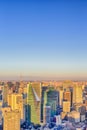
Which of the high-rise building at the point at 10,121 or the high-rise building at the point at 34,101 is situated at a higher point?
the high-rise building at the point at 34,101

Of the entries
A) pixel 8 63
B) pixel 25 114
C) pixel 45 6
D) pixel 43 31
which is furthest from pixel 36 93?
pixel 45 6

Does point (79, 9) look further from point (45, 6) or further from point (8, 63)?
point (8, 63)

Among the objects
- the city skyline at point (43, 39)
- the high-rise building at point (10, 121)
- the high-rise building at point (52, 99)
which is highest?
the city skyline at point (43, 39)

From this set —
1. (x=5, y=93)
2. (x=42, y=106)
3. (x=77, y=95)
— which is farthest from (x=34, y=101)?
(x=77, y=95)

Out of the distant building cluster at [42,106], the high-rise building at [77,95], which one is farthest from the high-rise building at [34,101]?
the high-rise building at [77,95]

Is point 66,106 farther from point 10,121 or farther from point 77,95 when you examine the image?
point 10,121

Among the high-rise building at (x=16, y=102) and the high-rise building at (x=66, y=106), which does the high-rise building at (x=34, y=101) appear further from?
the high-rise building at (x=66, y=106)
